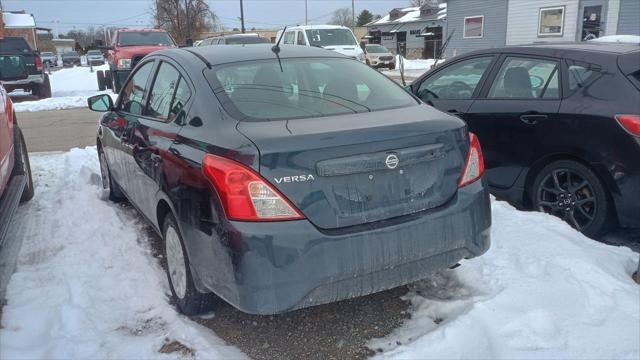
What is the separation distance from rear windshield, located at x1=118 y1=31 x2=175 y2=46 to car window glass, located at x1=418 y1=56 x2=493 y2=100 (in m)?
12.9

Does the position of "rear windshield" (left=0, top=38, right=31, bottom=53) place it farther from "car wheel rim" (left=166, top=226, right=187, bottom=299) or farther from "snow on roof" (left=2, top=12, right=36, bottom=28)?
"snow on roof" (left=2, top=12, right=36, bottom=28)

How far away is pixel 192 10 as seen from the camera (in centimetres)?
3831

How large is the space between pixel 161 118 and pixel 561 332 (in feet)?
8.98

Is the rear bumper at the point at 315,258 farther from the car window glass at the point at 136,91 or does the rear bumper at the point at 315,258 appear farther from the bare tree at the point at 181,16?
the bare tree at the point at 181,16

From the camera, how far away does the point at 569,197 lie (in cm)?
438

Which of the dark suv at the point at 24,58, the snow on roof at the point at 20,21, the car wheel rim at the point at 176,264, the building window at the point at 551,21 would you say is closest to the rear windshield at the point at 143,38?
the dark suv at the point at 24,58

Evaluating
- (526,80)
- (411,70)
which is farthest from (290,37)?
(526,80)

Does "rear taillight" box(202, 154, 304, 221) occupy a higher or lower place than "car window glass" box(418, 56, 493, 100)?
lower

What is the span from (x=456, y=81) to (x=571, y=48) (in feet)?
3.94

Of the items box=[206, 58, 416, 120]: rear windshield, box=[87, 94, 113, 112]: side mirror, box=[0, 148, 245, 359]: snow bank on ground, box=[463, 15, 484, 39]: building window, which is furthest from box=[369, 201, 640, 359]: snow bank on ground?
box=[463, 15, 484, 39]: building window

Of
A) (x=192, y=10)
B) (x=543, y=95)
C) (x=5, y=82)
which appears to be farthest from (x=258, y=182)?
(x=192, y=10)

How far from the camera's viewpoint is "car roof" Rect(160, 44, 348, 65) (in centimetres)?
357

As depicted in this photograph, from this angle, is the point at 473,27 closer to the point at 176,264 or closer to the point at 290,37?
the point at 290,37

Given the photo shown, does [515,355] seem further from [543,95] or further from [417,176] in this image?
[543,95]
